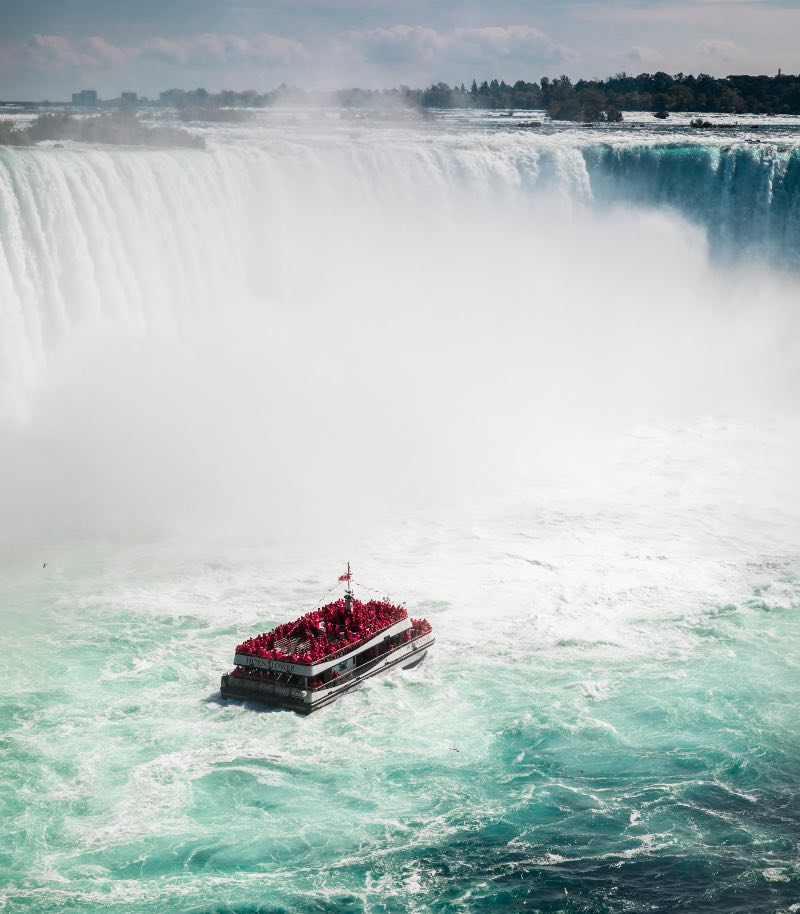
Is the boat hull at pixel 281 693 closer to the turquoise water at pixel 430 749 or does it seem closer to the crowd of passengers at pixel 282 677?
the crowd of passengers at pixel 282 677

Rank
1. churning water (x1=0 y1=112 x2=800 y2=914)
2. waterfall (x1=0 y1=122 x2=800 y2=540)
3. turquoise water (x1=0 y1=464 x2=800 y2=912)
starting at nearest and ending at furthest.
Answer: turquoise water (x1=0 y1=464 x2=800 y2=912) < churning water (x1=0 y1=112 x2=800 y2=914) < waterfall (x1=0 y1=122 x2=800 y2=540)

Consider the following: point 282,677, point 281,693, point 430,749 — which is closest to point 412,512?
point 282,677

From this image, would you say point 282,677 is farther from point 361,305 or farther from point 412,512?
point 361,305

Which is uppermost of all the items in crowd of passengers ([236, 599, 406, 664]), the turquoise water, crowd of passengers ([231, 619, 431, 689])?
crowd of passengers ([236, 599, 406, 664])

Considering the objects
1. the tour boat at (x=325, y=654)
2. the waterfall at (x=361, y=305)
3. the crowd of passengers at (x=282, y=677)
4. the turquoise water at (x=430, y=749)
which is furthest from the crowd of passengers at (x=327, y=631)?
the waterfall at (x=361, y=305)

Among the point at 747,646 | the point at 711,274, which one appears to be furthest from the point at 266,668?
the point at 711,274

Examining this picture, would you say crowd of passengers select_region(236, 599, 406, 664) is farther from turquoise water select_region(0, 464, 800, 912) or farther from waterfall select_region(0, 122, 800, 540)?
waterfall select_region(0, 122, 800, 540)

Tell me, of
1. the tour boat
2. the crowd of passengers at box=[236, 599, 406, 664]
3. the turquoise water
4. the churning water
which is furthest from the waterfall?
the tour boat
